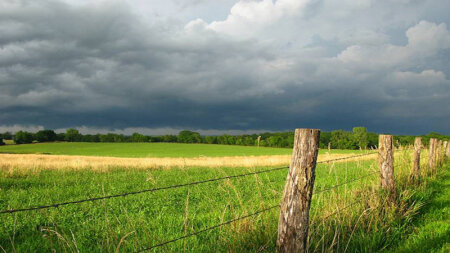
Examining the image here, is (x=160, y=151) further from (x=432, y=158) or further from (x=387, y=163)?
(x=387, y=163)

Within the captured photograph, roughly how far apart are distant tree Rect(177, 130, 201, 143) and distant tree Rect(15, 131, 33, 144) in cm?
4696

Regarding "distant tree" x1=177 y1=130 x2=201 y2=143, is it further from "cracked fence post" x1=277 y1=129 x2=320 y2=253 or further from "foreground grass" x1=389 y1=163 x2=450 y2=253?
"cracked fence post" x1=277 y1=129 x2=320 y2=253

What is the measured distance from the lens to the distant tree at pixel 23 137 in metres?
91.9

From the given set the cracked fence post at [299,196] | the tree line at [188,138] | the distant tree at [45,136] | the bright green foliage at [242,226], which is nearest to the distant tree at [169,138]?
the tree line at [188,138]

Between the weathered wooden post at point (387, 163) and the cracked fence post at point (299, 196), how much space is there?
3826 mm

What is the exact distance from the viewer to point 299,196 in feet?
11.1

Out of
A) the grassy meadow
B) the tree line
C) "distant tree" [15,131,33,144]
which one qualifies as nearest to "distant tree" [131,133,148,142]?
the tree line

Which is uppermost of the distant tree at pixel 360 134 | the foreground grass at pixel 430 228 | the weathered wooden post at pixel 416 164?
the distant tree at pixel 360 134

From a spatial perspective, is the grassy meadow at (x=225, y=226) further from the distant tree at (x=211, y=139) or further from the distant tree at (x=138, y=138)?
the distant tree at (x=138, y=138)

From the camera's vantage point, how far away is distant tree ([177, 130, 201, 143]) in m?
97.0

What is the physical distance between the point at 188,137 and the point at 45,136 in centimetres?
4583

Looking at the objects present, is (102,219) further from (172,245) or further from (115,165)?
(115,165)

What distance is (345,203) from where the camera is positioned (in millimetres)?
5410

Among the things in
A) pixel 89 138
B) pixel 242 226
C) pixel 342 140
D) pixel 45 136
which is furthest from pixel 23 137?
pixel 242 226
